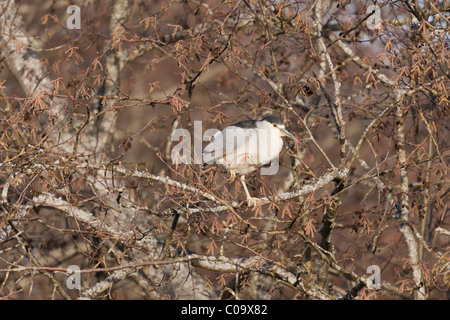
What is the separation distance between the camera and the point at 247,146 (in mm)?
5055

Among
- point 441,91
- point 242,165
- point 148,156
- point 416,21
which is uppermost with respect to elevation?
point 148,156

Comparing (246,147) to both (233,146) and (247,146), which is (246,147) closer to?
(247,146)

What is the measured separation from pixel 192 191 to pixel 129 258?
113 inches

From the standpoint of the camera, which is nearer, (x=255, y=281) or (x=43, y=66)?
(x=255, y=281)

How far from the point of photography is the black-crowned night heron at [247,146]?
4992mm

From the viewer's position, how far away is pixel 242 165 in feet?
16.4

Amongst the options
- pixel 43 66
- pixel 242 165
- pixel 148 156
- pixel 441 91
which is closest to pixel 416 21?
pixel 441 91

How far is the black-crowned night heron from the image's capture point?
4.99 metres

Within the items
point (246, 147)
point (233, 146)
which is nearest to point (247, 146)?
point (246, 147)
